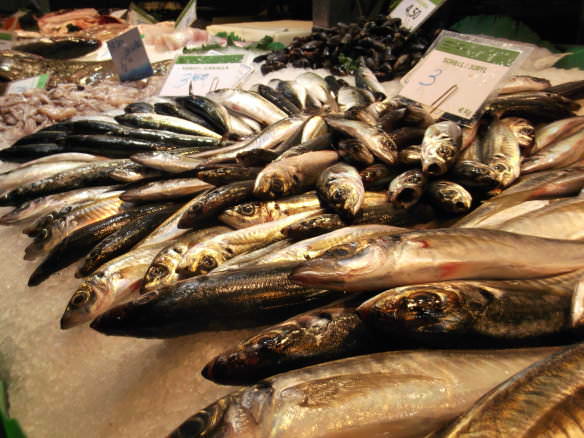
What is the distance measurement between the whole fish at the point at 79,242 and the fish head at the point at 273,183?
667 mm

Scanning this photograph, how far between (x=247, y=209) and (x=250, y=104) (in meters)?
1.84

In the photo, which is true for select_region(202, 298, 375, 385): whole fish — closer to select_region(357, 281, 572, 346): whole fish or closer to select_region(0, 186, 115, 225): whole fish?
select_region(357, 281, 572, 346): whole fish

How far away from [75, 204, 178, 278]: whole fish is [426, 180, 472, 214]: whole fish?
1.33 metres

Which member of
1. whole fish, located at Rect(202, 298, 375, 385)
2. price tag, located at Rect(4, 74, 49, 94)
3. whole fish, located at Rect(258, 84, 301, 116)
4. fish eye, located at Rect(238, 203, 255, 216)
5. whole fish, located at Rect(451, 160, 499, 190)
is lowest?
whole fish, located at Rect(202, 298, 375, 385)

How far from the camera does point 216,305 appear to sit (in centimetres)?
131

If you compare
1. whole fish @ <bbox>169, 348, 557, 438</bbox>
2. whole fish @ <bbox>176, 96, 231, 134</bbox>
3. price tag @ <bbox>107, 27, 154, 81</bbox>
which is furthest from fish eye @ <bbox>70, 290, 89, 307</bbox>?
price tag @ <bbox>107, 27, 154, 81</bbox>

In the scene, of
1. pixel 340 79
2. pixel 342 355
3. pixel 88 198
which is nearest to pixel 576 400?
pixel 342 355

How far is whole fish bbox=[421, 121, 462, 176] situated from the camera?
5.62 ft

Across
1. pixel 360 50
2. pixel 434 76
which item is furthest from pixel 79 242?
pixel 360 50

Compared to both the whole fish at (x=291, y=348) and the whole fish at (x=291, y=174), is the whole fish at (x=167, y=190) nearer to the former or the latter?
the whole fish at (x=291, y=174)

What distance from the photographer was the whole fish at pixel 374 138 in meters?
1.87

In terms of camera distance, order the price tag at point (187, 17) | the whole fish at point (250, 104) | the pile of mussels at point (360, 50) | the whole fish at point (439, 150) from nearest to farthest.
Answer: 1. the whole fish at point (439, 150)
2. the whole fish at point (250, 104)
3. the pile of mussels at point (360, 50)
4. the price tag at point (187, 17)

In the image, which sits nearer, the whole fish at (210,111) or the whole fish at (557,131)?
the whole fish at (557,131)

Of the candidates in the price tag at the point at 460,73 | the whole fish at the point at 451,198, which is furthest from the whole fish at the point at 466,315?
the price tag at the point at 460,73
